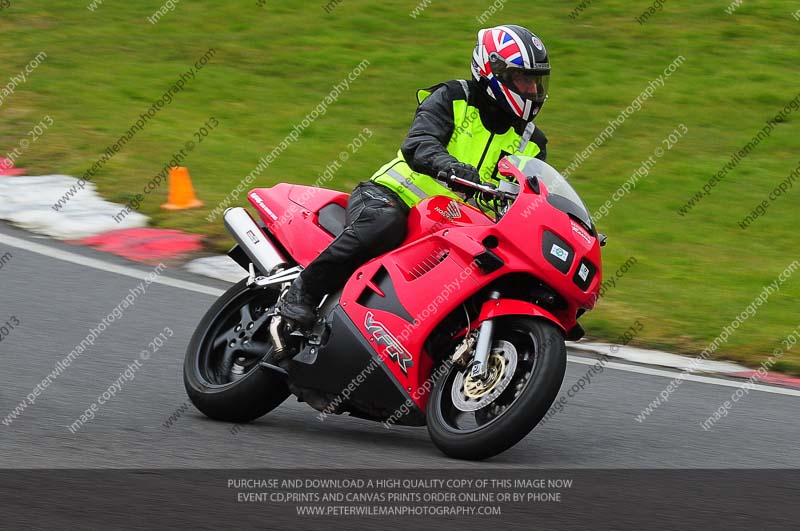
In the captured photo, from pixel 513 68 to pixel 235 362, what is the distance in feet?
6.85

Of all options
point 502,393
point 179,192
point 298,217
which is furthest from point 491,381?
point 179,192

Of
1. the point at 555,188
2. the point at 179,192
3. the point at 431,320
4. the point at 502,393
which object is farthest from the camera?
the point at 179,192

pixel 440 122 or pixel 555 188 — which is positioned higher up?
pixel 440 122

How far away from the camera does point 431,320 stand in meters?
5.56

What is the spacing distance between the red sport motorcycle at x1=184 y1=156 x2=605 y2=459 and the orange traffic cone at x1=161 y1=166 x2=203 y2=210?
4341mm

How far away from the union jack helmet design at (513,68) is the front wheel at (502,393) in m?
1.07

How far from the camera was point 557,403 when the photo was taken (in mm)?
6770

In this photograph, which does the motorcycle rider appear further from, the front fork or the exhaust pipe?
the front fork

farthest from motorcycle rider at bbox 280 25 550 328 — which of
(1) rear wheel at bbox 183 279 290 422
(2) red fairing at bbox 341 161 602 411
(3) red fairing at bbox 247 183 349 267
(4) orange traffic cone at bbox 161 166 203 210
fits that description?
(4) orange traffic cone at bbox 161 166 203 210

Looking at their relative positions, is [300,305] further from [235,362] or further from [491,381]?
[491,381]

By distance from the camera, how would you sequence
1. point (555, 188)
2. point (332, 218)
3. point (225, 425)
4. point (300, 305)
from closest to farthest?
point (555, 188), point (300, 305), point (225, 425), point (332, 218)

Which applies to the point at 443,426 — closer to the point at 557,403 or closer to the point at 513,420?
the point at 513,420

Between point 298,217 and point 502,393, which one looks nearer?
point 502,393
